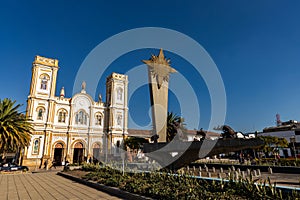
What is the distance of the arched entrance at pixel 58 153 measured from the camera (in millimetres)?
31453

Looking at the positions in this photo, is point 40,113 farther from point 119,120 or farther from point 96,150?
point 119,120

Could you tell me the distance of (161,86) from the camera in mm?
14844

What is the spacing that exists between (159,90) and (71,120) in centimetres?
2370

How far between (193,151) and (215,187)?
4647 mm

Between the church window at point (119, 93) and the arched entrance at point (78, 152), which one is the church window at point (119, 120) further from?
the arched entrance at point (78, 152)

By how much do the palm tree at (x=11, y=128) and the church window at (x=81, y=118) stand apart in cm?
1068

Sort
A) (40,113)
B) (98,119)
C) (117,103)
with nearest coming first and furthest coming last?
(40,113) < (98,119) < (117,103)

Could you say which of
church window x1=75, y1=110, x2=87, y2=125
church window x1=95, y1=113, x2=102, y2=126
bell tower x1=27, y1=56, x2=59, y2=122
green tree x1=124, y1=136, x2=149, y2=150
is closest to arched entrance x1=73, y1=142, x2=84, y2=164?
church window x1=75, y1=110, x2=87, y2=125

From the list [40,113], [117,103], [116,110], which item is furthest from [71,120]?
[117,103]

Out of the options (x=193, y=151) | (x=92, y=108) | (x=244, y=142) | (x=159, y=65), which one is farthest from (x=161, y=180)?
(x=92, y=108)

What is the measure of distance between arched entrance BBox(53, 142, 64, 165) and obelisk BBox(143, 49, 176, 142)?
78.3 feet

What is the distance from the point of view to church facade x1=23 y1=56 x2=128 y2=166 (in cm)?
2947

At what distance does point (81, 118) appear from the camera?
34938 mm

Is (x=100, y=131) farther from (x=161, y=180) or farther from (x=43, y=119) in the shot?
(x=161, y=180)
